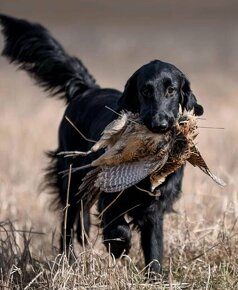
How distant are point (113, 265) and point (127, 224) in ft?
1.51

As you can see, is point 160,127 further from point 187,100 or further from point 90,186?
point 187,100

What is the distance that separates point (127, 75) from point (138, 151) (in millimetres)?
10819

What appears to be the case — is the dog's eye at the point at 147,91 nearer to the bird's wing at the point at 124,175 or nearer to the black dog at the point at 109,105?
the black dog at the point at 109,105

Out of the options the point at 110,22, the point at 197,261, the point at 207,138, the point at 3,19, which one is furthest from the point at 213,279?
the point at 110,22

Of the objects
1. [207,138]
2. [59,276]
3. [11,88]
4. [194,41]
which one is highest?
[194,41]

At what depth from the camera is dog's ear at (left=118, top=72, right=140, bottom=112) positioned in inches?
225

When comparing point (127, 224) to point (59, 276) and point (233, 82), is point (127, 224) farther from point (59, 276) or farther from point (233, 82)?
point (233, 82)

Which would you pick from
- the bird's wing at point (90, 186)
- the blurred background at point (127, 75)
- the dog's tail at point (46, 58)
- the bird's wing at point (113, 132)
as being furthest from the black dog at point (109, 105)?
the blurred background at point (127, 75)

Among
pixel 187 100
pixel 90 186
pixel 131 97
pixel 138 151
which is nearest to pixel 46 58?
pixel 131 97

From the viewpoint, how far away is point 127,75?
15859 millimetres

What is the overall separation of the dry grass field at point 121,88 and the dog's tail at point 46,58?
0.30m

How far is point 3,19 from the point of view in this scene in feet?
24.3

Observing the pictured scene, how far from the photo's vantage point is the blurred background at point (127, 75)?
870cm

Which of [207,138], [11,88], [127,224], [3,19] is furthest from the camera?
[11,88]
